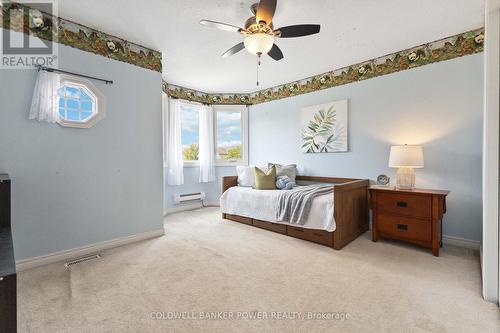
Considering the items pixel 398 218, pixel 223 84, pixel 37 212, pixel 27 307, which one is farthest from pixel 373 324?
pixel 223 84

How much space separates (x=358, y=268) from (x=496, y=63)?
1.87 metres

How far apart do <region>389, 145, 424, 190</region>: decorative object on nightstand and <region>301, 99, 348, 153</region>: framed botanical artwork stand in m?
0.90

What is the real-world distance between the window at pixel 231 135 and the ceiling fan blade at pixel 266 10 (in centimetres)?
316

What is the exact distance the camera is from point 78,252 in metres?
2.44

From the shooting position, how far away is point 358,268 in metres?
2.16

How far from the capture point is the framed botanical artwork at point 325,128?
360 cm

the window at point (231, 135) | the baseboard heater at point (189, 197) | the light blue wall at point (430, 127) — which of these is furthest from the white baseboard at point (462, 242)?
the baseboard heater at point (189, 197)

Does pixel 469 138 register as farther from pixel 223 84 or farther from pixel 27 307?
pixel 27 307

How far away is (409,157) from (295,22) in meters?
1.93

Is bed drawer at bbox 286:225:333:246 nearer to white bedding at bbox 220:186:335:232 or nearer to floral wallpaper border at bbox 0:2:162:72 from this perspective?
white bedding at bbox 220:186:335:232

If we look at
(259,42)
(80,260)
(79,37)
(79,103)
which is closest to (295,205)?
(259,42)

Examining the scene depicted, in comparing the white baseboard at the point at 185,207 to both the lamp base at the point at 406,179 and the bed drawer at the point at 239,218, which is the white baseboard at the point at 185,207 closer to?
the bed drawer at the point at 239,218

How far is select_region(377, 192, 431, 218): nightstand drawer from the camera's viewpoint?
2.46 m

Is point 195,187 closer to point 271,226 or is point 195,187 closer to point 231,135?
point 231,135
